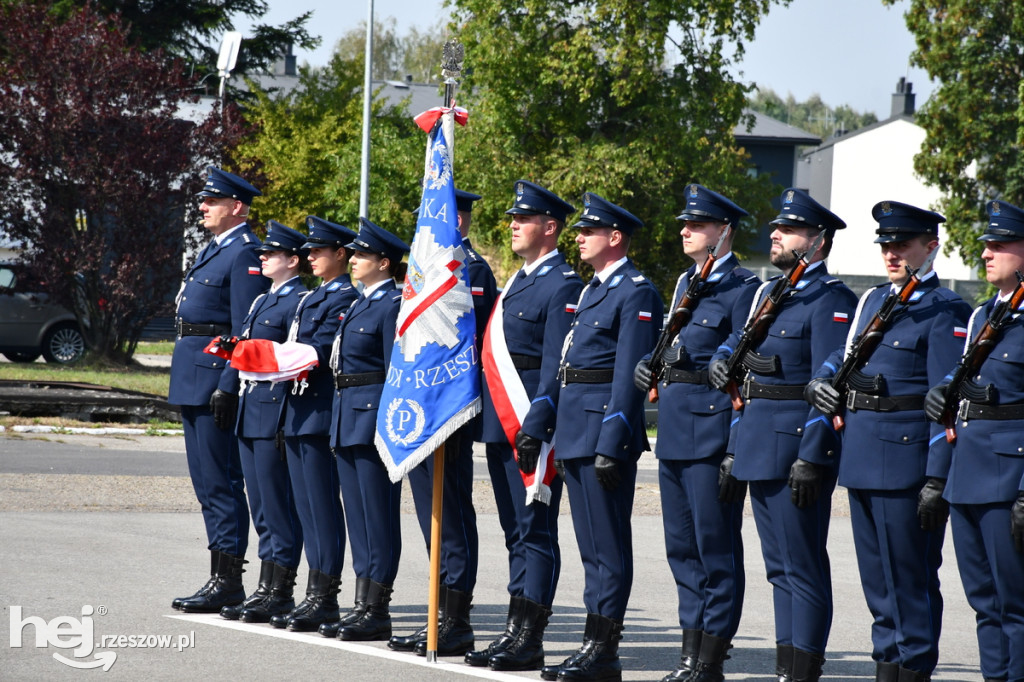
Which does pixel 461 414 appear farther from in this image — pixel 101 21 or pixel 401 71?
pixel 401 71

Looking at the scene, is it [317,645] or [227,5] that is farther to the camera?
[227,5]

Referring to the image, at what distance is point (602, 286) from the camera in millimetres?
6742

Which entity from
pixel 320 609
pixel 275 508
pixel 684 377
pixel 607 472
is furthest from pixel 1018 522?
pixel 275 508

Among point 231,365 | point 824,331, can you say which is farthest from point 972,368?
point 231,365

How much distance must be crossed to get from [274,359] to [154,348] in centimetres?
2697

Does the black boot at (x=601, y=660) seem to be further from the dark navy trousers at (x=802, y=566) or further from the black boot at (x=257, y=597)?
the black boot at (x=257, y=597)

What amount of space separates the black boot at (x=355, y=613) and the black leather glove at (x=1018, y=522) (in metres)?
3.57

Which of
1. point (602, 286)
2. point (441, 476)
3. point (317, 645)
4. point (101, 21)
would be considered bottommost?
point (317, 645)

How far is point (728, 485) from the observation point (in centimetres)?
617

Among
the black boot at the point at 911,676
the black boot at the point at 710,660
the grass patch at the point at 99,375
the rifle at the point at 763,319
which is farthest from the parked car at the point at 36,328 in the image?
the black boot at the point at 911,676

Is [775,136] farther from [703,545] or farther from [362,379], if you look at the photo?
[703,545]

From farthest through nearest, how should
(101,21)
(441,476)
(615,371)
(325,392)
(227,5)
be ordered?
(227,5) → (101,21) → (325,392) → (441,476) → (615,371)

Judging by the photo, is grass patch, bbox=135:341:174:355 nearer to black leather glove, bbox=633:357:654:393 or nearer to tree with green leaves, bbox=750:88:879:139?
black leather glove, bbox=633:357:654:393

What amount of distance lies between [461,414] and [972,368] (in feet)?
8.98
